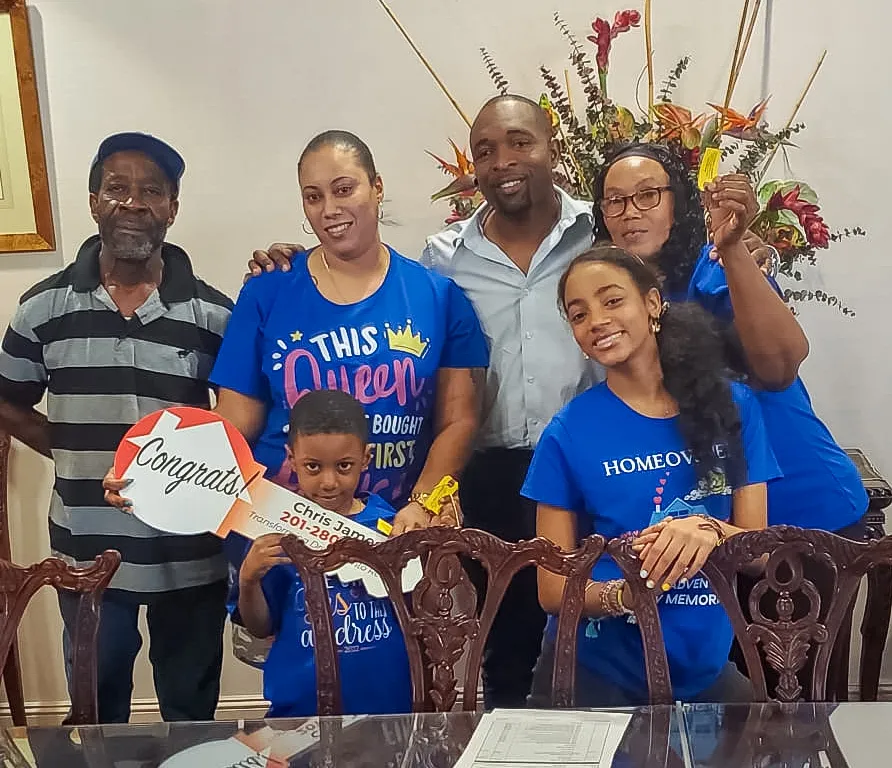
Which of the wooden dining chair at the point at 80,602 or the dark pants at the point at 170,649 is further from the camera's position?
the dark pants at the point at 170,649

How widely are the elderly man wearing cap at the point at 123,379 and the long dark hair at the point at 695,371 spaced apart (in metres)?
0.88

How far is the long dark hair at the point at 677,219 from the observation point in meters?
1.87

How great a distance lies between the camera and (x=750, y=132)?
6.14 ft

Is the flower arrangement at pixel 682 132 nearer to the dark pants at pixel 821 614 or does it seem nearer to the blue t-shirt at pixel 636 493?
the blue t-shirt at pixel 636 493

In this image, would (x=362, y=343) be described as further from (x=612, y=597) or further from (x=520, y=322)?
(x=612, y=597)

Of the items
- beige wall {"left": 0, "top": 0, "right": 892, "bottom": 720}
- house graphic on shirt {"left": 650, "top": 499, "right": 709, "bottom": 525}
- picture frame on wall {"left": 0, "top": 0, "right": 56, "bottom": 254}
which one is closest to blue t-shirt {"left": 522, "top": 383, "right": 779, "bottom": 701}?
house graphic on shirt {"left": 650, "top": 499, "right": 709, "bottom": 525}

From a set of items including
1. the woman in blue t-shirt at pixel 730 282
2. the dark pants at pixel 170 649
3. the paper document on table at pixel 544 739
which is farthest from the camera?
the dark pants at pixel 170 649

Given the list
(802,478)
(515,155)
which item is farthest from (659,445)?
(515,155)

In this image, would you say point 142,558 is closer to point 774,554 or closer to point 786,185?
point 774,554

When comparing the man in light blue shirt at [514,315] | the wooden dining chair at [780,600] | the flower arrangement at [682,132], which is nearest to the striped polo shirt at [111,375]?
the man in light blue shirt at [514,315]

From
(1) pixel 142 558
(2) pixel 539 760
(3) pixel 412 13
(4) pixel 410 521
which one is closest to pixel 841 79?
(3) pixel 412 13

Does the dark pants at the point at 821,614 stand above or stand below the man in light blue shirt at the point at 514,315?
below

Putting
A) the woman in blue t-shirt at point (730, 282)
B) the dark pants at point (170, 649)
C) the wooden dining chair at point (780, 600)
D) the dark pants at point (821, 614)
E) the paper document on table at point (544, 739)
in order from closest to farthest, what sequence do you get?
the paper document on table at point (544, 739) < the wooden dining chair at point (780, 600) < the dark pants at point (821, 614) < the woman in blue t-shirt at point (730, 282) < the dark pants at point (170, 649)

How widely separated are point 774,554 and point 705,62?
992 mm
